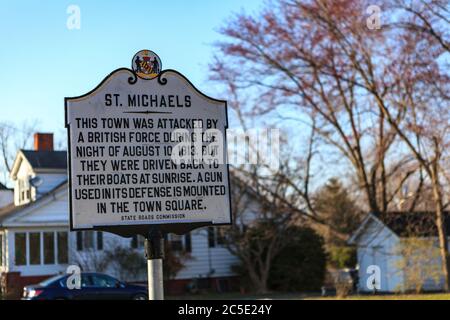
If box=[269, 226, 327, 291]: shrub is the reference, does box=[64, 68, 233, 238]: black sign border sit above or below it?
above

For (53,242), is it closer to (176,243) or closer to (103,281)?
(176,243)

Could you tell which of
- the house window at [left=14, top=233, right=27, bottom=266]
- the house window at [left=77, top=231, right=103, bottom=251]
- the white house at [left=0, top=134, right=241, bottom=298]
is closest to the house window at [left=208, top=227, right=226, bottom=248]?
the white house at [left=0, top=134, right=241, bottom=298]

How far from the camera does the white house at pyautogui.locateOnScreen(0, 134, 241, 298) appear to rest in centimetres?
3136

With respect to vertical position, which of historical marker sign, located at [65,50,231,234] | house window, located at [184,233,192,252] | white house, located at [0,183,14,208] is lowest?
house window, located at [184,233,192,252]

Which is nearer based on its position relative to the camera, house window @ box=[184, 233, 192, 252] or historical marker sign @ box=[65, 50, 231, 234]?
historical marker sign @ box=[65, 50, 231, 234]

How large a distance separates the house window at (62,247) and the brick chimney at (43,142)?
7558 mm

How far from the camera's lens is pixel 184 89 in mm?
7656

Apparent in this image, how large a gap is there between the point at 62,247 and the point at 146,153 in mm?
26289

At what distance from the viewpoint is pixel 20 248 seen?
31547 millimetres

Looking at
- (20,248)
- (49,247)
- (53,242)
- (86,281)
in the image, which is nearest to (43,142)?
(53,242)

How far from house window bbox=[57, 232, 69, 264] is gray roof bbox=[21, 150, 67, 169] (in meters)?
4.49

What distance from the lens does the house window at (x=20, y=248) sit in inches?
1233

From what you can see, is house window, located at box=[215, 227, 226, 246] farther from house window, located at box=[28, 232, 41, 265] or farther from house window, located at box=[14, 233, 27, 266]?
house window, located at box=[14, 233, 27, 266]
